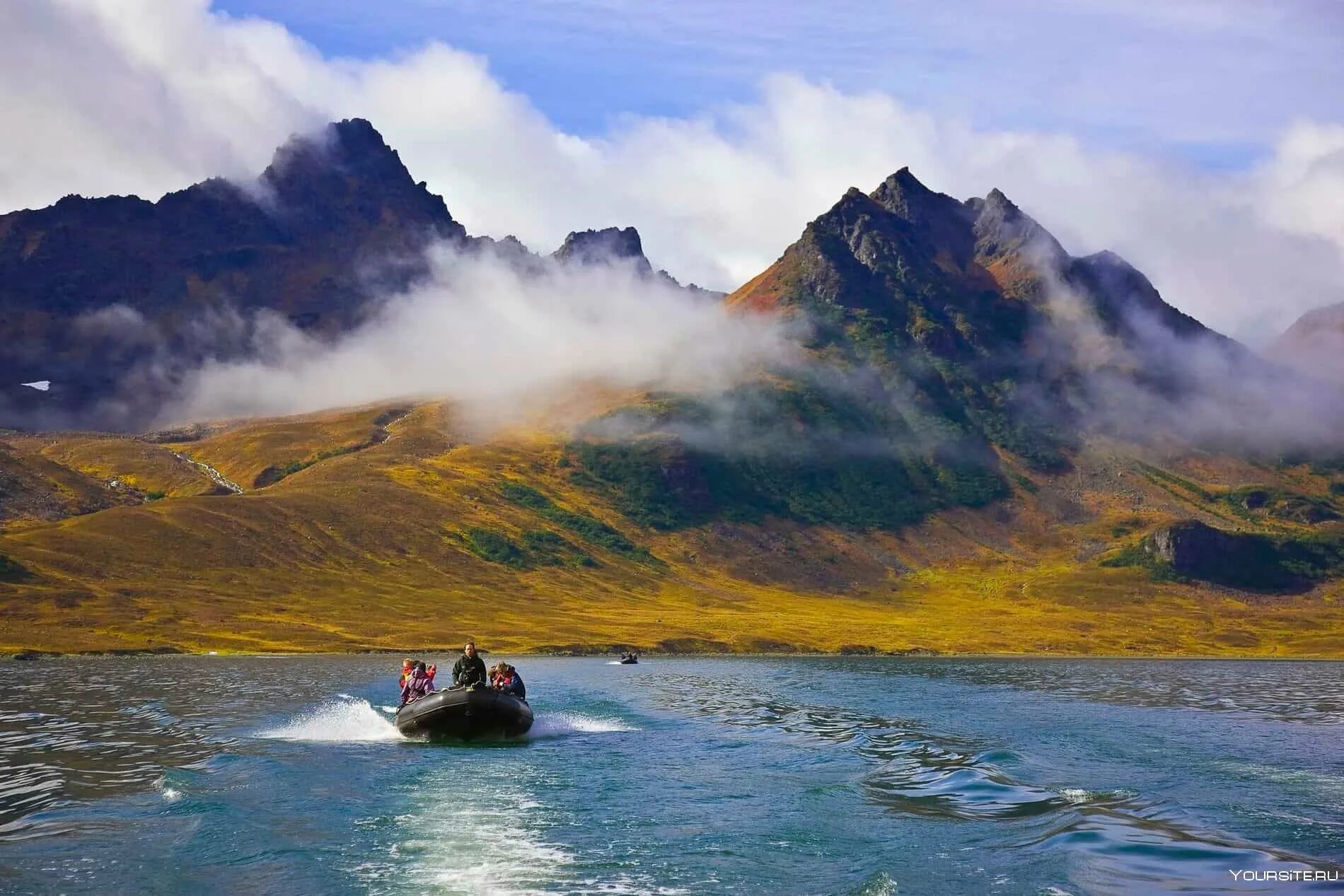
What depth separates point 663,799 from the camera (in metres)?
43.0

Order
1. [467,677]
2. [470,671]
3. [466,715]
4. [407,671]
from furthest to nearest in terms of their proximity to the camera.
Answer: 1. [407,671]
2. [467,677]
3. [470,671]
4. [466,715]

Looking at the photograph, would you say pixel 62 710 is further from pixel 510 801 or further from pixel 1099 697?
pixel 1099 697

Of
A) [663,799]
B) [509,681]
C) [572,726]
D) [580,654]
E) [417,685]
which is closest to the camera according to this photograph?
[663,799]

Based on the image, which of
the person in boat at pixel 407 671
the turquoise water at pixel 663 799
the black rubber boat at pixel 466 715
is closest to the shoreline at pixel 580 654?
the turquoise water at pixel 663 799

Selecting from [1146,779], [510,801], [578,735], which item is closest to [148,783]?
[510,801]

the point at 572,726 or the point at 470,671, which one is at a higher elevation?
the point at 470,671

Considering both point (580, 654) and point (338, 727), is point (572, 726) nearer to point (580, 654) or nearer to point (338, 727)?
Result: point (338, 727)

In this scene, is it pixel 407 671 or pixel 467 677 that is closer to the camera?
pixel 467 677

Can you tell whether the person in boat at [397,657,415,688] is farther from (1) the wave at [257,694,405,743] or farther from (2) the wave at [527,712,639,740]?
(2) the wave at [527,712,639,740]

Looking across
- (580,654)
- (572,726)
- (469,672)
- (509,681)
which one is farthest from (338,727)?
(580,654)

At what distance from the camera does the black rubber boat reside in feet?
188

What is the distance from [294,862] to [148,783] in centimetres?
1352

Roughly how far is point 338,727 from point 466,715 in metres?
10.6

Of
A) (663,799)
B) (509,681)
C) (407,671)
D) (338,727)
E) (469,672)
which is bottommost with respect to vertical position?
(663,799)
